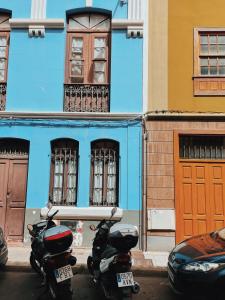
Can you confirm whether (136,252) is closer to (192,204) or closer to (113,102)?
(192,204)

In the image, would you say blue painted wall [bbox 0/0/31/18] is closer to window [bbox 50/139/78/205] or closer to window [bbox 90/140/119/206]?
window [bbox 50/139/78/205]

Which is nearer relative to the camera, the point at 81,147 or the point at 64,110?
the point at 81,147

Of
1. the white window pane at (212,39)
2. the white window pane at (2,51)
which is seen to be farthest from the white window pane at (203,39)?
the white window pane at (2,51)

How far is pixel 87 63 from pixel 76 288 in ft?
21.8

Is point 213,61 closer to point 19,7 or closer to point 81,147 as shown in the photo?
point 81,147

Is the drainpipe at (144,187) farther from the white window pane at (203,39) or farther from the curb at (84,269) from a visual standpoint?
the white window pane at (203,39)

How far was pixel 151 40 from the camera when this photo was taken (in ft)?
34.9

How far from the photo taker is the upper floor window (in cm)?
1048

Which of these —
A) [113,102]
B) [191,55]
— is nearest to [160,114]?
[113,102]

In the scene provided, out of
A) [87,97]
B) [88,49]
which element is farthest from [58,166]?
[88,49]

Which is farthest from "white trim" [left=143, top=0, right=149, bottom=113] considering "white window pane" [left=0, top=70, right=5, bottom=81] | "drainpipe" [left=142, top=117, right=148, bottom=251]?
"white window pane" [left=0, top=70, right=5, bottom=81]

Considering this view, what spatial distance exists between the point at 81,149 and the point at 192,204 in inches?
134

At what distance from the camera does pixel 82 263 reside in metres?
7.98

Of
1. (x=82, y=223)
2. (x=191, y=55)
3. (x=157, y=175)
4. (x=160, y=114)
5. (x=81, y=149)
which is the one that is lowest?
(x=82, y=223)
